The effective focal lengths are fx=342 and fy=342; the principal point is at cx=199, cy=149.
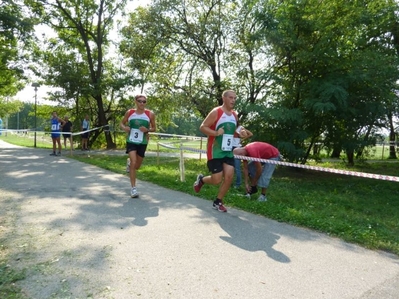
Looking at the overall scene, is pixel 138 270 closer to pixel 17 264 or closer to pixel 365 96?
pixel 17 264

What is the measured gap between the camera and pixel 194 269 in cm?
327

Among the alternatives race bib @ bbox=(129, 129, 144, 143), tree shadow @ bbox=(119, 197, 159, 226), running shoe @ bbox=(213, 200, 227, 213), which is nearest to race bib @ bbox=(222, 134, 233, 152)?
running shoe @ bbox=(213, 200, 227, 213)

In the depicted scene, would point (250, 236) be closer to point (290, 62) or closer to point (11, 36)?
point (290, 62)

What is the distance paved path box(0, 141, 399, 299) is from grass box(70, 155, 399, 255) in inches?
12.7

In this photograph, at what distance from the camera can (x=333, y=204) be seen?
7.12 m

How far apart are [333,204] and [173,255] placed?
467cm

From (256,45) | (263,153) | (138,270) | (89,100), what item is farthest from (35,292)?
(89,100)

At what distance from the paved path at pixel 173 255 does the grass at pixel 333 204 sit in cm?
32

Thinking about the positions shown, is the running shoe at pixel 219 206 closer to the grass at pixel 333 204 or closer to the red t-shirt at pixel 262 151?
the grass at pixel 333 204

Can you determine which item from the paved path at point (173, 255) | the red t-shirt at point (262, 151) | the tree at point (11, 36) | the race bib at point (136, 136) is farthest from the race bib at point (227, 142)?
the tree at point (11, 36)

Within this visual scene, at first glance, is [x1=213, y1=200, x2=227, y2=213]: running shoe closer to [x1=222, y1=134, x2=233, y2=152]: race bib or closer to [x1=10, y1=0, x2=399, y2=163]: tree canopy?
[x1=222, y1=134, x2=233, y2=152]: race bib

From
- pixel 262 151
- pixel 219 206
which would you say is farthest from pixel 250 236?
pixel 262 151

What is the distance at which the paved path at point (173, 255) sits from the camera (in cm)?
289

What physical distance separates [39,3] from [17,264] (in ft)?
65.2
